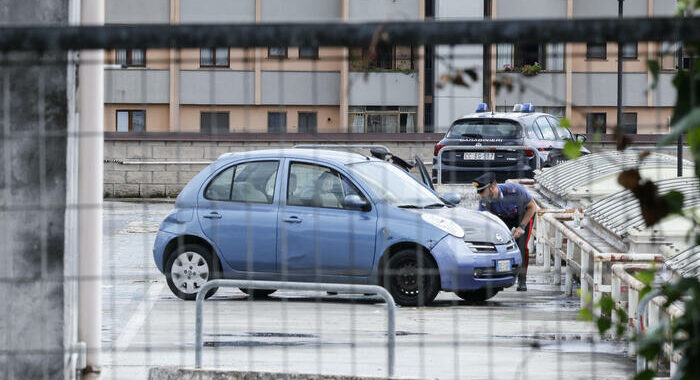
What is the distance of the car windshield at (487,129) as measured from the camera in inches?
908

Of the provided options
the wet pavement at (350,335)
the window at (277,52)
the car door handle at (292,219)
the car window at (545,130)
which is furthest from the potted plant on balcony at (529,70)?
the car window at (545,130)

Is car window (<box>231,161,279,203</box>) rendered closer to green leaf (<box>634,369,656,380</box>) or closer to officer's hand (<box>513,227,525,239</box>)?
officer's hand (<box>513,227,525,239</box>)

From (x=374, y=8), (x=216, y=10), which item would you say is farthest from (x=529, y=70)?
(x=374, y=8)

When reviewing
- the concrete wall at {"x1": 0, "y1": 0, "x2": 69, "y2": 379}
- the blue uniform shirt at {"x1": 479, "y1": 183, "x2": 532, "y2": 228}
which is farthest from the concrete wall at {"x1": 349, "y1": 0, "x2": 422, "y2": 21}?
the concrete wall at {"x1": 0, "y1": 0, "x2": 69, "y2": 379}

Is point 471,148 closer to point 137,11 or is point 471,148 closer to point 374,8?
point 137,11

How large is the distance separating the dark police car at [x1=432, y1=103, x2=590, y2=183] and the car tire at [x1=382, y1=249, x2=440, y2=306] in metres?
7.27

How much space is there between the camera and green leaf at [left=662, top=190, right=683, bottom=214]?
2.73 m

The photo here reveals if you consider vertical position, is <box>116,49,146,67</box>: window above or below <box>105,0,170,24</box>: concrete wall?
below

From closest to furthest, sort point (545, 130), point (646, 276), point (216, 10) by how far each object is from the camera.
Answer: point (646, 276) → point (545, 130) → point (216, 10)

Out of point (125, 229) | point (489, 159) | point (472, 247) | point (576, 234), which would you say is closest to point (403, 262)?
point (472, 247)

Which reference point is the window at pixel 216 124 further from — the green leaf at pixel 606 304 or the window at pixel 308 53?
the green leaf at pixel 606 304

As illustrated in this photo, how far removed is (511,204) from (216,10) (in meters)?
31.2

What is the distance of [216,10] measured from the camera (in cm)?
4669

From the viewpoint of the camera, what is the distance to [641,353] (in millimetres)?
2744
